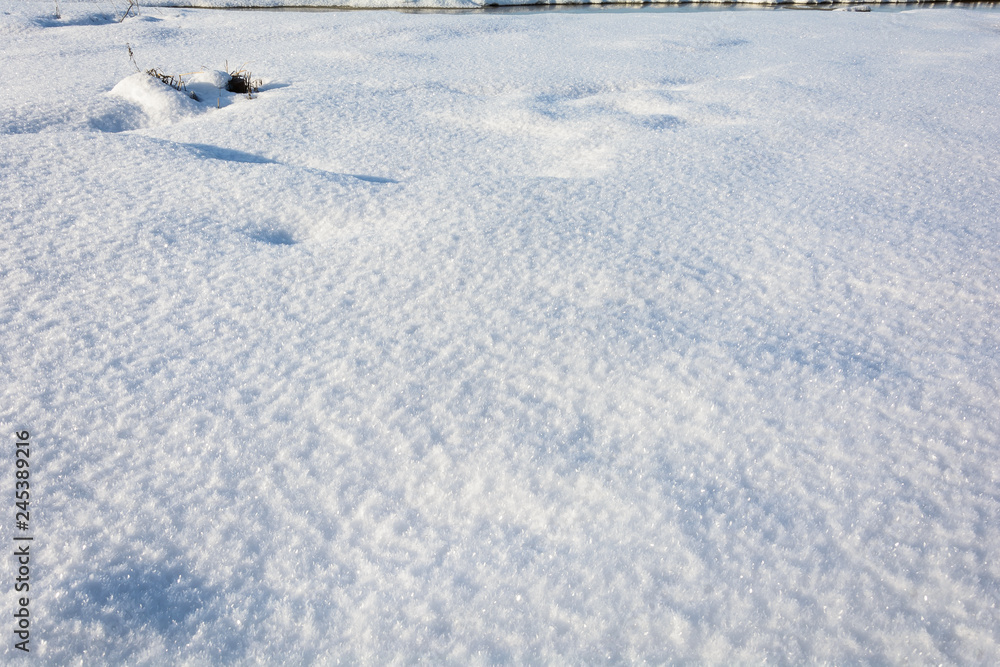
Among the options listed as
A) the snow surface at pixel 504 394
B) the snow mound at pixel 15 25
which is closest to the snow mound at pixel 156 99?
the snow surface at pixel 504 394

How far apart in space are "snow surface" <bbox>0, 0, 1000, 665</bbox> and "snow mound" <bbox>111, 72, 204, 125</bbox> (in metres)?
0.42

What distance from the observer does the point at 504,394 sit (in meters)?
1.02

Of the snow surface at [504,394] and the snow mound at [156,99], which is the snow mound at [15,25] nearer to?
the snow mound at [156,99]

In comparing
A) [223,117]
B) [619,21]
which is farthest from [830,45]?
[223,117]

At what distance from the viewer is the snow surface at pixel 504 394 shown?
2.29 ft

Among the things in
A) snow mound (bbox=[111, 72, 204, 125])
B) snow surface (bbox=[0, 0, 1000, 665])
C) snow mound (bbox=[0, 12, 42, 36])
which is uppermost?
snow mound (bbox=[0, 12, 42, 36])

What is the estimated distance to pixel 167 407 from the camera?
95 centimetres

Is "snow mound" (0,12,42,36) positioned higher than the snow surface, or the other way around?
"snow mound" (0,12,42,36)

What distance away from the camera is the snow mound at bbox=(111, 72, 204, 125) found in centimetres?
253

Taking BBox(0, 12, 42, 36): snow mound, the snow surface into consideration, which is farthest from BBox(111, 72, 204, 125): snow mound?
BBox(0, 12, 42, 36): snow mound

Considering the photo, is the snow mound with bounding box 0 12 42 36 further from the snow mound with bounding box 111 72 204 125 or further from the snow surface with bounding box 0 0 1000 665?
the snow surface with bounding box 0 0 1000 665

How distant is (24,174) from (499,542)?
1748 mm

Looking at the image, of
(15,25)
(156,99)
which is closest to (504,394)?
(156,99)

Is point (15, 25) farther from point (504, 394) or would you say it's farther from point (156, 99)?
point (504, 394)
